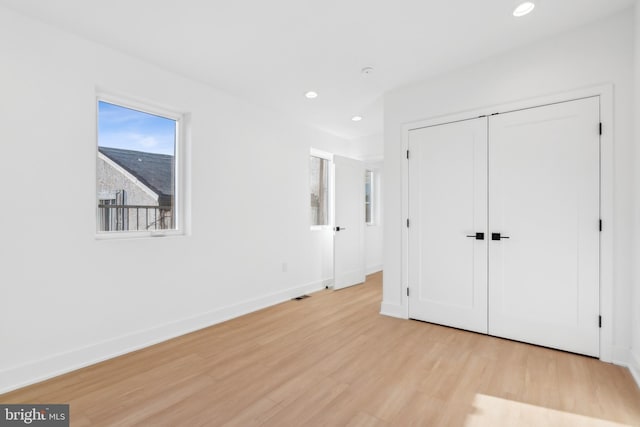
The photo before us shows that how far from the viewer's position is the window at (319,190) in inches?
201

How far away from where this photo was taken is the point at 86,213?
8.09 ft

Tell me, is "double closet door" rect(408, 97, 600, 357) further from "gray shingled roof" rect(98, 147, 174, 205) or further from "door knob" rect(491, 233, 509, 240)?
"gray shingled roof" rect(98, 147, 174, 205)

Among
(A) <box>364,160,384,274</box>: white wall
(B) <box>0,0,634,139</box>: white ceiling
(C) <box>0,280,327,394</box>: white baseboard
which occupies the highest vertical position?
(B) <box>0,0,634,139</box>: white ceiling

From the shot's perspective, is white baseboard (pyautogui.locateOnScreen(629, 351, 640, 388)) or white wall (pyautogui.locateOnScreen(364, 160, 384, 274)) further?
white wall (pyautogui.locateOnScreen(364, 160, 384, 274))

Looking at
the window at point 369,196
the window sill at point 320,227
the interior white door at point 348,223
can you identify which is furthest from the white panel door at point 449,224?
the window at point 369,196

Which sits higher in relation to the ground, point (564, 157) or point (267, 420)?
point (564, 157)

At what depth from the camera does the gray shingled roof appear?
9.24ft

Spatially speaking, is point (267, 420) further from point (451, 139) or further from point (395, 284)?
point (451, 139)

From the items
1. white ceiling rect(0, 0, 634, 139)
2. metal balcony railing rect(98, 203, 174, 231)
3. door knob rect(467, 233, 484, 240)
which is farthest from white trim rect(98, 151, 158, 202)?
door knob rect(467, 233, 484, 240)

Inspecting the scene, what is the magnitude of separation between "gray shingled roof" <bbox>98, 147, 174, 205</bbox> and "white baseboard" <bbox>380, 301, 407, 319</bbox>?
8.73ft

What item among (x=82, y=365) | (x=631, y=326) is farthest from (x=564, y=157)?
(x=82, y=365)

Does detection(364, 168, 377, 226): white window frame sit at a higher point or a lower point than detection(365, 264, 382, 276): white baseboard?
A: higher

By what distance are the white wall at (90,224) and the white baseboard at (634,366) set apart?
3405 millimetres

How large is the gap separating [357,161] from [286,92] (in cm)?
204
